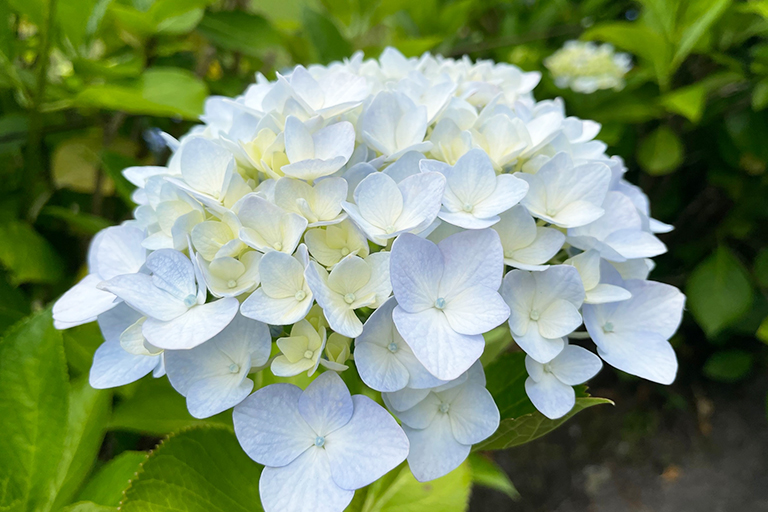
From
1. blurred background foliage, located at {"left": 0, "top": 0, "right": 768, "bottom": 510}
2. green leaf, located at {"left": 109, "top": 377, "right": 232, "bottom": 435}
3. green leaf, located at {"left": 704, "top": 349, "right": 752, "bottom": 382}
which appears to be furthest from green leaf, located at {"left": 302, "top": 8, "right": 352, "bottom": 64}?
green leaf, located at {"left": 704, "top": 349, "right": 752, "bottom": 382}

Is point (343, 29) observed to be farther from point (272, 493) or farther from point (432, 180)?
point (272, 493)

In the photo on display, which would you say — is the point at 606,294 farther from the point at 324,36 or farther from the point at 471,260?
the point at 324,36

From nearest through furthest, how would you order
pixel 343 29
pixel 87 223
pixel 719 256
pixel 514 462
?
pixel 87 223
pixel 343 29
pixel 719 256
pixel 514 462

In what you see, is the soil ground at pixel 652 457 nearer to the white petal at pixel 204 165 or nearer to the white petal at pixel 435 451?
the white petal at pixel 435 451

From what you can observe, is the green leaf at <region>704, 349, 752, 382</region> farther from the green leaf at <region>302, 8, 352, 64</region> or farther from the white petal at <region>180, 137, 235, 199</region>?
the white petal at <region>180, 137, 235, 199</region>

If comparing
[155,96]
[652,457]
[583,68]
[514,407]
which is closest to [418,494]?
[514,407]

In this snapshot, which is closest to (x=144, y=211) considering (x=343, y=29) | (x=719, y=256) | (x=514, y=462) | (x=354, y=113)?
(x=354, y=113)
